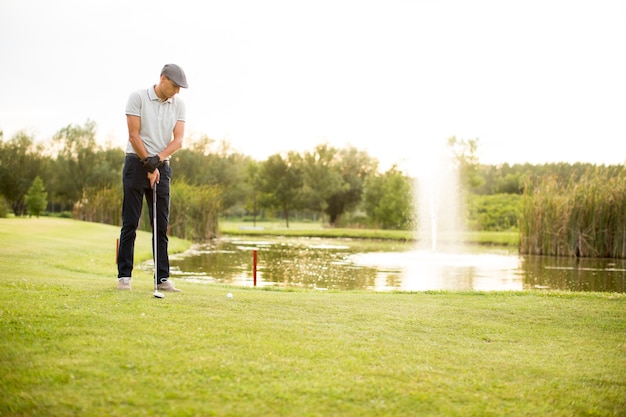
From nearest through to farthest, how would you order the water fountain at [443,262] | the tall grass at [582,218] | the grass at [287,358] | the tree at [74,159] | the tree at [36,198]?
the grass at [287,358] → the water fountain at [443,262] → the tall grass at [582,218] → the tree at [36,198] → the tree at [74,159]

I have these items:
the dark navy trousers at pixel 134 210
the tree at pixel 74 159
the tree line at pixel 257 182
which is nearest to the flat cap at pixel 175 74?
the dark navy trousers at pixel 134 210

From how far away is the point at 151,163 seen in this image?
6.35m

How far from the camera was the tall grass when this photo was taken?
2136 cm

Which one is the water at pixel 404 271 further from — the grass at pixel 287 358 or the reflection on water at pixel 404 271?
the grass at pixel 287 358

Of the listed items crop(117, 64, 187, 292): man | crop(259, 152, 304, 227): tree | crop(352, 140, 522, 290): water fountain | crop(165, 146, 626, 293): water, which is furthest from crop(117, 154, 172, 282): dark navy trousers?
crop(259, 152, 304, 227): tree

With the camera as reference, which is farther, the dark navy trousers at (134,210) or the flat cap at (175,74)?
the dark navy trousers at (134,210)

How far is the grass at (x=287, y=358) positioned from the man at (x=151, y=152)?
483mm

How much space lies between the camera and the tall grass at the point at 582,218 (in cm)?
2136

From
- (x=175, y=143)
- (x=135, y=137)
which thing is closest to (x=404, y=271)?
(x=175, y=143)

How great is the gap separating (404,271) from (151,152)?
447 inches

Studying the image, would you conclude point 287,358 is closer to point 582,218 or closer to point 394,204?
point 582,218

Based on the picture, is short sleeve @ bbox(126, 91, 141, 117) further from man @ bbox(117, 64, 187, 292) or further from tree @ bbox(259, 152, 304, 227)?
tree @ bbox(259, 152, 304, 227)

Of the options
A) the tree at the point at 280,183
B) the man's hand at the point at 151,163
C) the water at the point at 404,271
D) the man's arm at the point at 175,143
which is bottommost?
the water at the point at 404,271

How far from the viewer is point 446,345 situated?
4.76 metres
